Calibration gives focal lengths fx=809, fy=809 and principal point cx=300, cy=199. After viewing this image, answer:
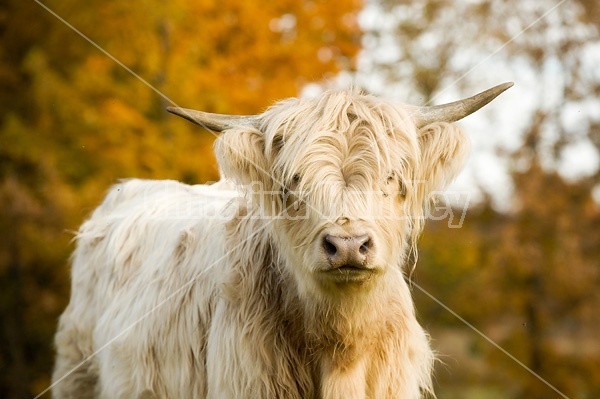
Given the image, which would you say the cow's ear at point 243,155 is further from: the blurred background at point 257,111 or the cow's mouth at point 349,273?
the blurred background at point 257,111

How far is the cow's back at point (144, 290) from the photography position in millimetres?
4297

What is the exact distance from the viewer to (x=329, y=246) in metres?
3.37

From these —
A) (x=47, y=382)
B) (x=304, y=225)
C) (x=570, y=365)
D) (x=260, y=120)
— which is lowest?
(x=47, y=382)

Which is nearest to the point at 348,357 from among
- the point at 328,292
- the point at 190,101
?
the point at 328,292

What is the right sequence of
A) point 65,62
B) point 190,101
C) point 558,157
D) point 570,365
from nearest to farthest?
point 190,101 < point 65,62 < point 570,365 < point 558,157

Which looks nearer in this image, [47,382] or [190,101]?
[190,101]

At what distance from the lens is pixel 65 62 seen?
1169cm

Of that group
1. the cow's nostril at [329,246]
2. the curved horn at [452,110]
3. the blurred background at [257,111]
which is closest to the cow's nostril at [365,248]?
the cow's nostril at [329,246]

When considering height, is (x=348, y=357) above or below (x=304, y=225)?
below

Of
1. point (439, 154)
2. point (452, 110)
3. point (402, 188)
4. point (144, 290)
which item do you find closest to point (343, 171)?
point (402, 188)

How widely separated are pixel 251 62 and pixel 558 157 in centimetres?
568

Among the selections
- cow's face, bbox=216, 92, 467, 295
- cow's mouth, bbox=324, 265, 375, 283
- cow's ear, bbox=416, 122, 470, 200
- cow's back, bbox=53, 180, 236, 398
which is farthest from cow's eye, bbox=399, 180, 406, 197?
cow's back, bbox=53, 180, 236, 398

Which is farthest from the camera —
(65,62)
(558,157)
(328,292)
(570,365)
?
(558,157)

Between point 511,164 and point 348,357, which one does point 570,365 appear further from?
point 348,357
